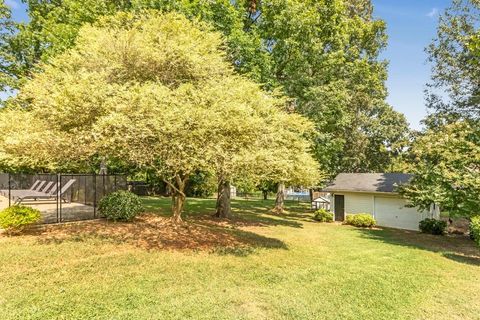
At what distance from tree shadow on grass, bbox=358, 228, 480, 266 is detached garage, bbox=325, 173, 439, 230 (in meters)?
1.22

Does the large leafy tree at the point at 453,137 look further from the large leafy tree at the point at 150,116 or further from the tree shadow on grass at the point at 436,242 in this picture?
the large leafy tree at the point at 150,116

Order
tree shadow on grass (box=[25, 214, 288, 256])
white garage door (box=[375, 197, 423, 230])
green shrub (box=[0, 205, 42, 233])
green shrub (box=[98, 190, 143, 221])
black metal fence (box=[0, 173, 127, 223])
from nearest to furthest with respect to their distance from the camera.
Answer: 1. green shrub (box=[0, 205, 42, 233])
2. tree shadow on grass (box=[25, 214, 288, 256])
3. green shrub (box=[98, 190, 143, 221])
4. black metal fence (box=[0, 173, 127, 223])
5. white garage door (box=[375, 197, 423, 230])

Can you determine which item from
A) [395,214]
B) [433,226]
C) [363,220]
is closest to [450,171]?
[433,226]

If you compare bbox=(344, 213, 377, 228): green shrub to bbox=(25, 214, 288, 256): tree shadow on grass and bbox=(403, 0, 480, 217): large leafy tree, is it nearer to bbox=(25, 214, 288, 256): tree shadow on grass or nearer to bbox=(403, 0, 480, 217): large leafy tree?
bbox=(403, 0, 480, 217): large leafy tree

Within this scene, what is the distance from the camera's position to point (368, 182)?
24672 millimetres

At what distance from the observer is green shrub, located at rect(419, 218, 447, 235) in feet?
65.9

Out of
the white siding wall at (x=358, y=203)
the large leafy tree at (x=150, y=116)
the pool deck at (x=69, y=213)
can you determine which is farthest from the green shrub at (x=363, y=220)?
the pool deck at (x=69, y=213)

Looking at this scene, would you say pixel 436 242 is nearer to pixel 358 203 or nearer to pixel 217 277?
pixel 358 203

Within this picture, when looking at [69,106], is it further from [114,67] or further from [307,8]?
[307,8]

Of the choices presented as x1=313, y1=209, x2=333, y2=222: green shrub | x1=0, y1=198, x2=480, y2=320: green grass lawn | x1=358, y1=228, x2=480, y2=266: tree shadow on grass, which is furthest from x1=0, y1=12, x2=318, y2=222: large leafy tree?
x1=313, y1=209, x2=333, y2=222: green shrub

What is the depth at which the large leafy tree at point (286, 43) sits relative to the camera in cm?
2036

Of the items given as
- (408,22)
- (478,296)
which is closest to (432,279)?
(478,296)

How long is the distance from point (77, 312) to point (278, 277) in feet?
18.0

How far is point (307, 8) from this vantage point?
23.3 metres
